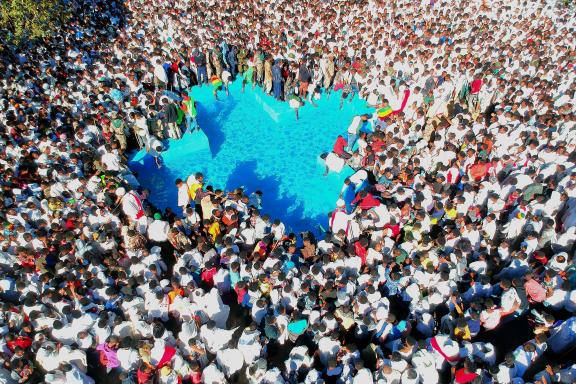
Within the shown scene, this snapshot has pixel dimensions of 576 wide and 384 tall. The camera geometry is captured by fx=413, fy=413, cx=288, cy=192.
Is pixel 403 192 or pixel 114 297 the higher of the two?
pixel 403 192

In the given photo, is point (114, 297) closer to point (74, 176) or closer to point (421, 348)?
point (74, 176)

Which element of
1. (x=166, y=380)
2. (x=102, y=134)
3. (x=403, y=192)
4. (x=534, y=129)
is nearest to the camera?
(x=166, y=380)

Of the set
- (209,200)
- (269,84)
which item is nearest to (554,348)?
(209,200)

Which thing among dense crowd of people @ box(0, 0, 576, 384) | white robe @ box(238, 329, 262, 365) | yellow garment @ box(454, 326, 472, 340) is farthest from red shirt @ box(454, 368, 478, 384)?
white robe @ box(238, 329, 262, 365)

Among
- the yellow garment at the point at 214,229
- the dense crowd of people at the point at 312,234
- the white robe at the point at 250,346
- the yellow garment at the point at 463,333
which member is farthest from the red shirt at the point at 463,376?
the yellow garment at the point at 214,229

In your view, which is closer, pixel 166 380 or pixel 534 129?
pixel 166 380

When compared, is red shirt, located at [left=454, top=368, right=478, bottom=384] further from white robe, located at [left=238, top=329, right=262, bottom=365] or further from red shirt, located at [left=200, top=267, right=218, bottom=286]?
red shirt, located at [left=200, top=267, right=218, bottom=286]

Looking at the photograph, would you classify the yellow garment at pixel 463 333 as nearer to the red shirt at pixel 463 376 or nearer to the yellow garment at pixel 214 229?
the red shirt at pixel 463 376
